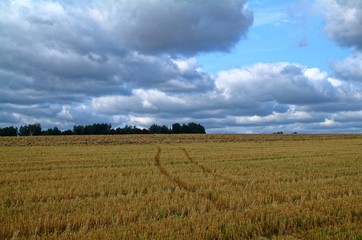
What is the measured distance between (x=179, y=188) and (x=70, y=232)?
6.09m

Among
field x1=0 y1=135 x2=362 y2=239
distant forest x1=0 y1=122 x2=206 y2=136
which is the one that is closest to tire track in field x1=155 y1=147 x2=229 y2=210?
field x1=0 y1=135 x2=362 y2=239

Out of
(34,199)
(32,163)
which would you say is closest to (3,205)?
(34,199)

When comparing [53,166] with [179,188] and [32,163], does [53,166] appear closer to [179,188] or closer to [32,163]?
[32,163]

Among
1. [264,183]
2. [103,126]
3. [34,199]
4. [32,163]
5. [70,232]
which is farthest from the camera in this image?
[103,126]

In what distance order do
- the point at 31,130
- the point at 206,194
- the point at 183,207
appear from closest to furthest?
1. the point at 183,207
2. the point at 206,194
3. the point at 31,130

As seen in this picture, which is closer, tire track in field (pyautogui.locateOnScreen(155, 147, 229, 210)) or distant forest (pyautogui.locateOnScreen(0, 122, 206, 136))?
tire track in field (pyautogui.locateOnScreen(155, 147, 229, 210))

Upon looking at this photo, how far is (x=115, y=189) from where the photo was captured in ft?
43.1

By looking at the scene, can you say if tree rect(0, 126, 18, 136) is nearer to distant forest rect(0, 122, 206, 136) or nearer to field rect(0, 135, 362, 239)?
distant forest rect(0, 122, 206, 136)

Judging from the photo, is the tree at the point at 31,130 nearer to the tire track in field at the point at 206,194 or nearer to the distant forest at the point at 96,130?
the distant forest at the point at 96,130

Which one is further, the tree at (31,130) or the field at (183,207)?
the tree at (31,130)

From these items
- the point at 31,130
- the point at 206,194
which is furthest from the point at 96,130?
the point at 206,194

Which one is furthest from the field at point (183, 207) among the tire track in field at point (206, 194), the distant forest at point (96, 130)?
the distant forest at point (96, 130)

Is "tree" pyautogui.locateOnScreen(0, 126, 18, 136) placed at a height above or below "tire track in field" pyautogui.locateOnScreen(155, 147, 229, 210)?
above

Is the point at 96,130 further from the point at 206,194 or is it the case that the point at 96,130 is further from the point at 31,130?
the point at 206,194
